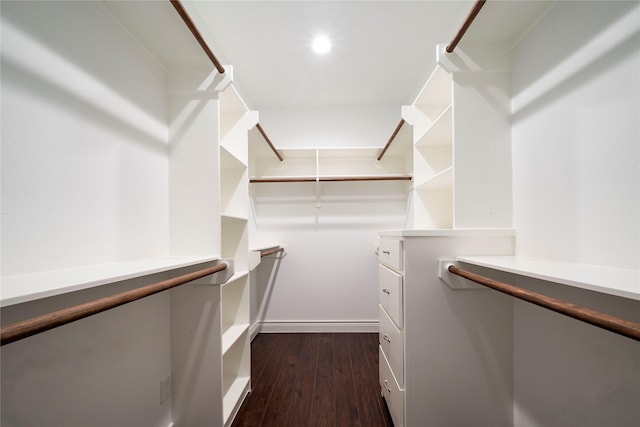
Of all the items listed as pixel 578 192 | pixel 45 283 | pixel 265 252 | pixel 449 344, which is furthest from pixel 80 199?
pixel 578 192

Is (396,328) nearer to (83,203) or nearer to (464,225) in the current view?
(464,225)

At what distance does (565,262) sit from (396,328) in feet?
2.38

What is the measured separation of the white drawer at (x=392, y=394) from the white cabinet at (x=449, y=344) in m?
0.03

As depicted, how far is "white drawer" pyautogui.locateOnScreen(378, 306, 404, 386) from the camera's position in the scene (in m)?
1.10

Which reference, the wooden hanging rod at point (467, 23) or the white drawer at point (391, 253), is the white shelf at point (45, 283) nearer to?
the white drawer at point (391, 253)

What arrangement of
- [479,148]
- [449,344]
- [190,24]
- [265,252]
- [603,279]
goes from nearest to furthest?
[603,279]
[190,24]
[449,344]
[479,148]
[265,252]

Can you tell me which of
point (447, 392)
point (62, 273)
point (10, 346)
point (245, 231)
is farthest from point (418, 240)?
point (10, 346)

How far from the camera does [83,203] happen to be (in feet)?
2.70

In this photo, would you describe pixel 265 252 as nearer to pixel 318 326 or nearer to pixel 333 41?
pixel 318 326

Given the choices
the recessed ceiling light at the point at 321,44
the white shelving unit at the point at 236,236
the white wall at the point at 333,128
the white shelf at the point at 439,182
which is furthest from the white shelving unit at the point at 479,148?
the white wall at the point at 333,128

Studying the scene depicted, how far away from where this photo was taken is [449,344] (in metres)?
1.05

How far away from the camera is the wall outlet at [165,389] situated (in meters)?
1.12

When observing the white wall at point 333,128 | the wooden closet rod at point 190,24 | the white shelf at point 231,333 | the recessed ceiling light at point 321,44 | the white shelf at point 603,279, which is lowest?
the white shelf at point 231,333

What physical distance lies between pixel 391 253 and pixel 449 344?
18.5 inches
